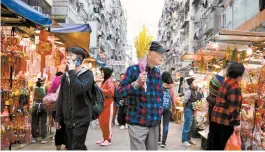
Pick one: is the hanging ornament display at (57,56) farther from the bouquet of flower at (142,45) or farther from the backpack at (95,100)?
the bouquet of flower at (142,45)

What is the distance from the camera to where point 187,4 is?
4903 centimetres

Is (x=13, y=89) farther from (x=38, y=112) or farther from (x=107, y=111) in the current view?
(x=107, y=111)

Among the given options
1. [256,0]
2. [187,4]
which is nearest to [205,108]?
[256,0]

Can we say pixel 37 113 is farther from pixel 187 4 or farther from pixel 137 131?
pixel 187 4

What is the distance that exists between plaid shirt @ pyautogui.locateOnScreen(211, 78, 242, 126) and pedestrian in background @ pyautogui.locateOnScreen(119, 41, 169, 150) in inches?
50.2

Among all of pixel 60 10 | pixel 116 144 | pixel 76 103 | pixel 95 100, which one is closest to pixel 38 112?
pixel 116 144

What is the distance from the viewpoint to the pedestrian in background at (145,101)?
14.6 ft

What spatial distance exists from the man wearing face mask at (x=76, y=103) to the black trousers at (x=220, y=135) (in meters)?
1.86

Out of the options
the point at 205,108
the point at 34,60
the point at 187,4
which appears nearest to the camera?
the point at 205,108

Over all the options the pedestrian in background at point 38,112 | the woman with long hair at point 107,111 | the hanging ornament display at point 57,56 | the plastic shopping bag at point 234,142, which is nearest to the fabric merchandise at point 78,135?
the plastic shopping bag at point 234,142

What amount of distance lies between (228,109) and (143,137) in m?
1.54

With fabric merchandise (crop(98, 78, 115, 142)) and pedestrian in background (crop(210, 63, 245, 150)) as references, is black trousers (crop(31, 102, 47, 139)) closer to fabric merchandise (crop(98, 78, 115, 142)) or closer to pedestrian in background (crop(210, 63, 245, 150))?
fabric merchandise (crop(98, 78, 115, 142))

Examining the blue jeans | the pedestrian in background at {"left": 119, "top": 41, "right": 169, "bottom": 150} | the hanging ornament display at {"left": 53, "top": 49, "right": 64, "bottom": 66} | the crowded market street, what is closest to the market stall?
the crowded market street

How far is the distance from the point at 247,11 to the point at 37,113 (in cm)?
1285
